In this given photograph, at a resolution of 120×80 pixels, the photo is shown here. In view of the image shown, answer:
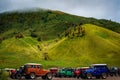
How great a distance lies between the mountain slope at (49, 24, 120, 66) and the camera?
119438mm

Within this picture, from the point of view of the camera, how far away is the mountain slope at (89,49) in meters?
119

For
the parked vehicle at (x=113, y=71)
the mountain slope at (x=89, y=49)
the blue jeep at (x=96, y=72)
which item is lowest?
the parked vehicle at (x=113, y=71)

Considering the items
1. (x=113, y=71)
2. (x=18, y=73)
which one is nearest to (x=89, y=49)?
(x=113, y=71)

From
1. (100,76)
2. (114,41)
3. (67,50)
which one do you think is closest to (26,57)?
(67,50)

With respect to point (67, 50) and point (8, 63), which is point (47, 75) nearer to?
point (8, 63)

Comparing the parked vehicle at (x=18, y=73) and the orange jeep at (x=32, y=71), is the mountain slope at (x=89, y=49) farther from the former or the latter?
the orange jeep at (x=32, y=71)

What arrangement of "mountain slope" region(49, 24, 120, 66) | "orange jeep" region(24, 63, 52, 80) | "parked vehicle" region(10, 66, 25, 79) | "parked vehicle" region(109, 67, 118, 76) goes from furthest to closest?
"mountain slope" region(49, 24, 120, 66) → "parked vehicle" region(109, 67, 118, 76) → "parked vehicle" region(10, 66, 25, 79) → "orange jeep" region(24, 63, 52, 80)

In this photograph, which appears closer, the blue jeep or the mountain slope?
the blue jeep

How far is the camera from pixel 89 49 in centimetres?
13225

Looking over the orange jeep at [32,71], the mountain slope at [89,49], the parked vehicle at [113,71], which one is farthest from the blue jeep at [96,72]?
the mountain slope at [89,49]

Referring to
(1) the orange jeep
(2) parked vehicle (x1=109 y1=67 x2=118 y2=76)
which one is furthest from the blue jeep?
(2) parked vehicle (x1=109 y1=67 x2=118 y2=76)

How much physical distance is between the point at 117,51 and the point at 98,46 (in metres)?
8.95

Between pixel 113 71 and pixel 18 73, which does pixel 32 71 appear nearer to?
pixel 18 73

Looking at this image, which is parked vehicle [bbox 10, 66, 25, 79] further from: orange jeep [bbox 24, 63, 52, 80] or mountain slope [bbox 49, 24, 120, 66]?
mountain slope [bbox 49, 24, 120, 66]
